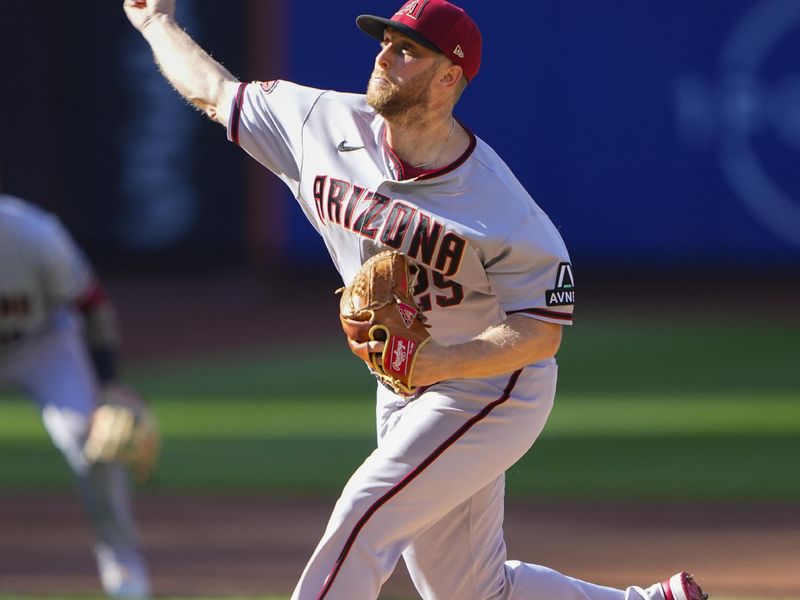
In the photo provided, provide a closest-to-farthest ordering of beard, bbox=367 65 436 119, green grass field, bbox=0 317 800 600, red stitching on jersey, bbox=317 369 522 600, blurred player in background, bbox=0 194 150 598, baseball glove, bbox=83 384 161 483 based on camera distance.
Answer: red stitching on jersey, bbox=317 369 522 600, beard, bbox=367 65 436 119, baseball glove, bbox=83 384 161 483, blurred player in background, bbox=0 194 150 598, green grass field, bbox=0 317 800 600

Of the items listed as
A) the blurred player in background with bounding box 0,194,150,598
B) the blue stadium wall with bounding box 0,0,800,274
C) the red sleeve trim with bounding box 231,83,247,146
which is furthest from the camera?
the blue stadium wall with bounding box 0,0,800,274

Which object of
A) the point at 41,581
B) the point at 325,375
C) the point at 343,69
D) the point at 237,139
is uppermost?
the point at 237,139

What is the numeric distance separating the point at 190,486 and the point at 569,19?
9730 mm

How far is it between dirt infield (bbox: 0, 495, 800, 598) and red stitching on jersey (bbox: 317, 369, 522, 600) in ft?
8.13

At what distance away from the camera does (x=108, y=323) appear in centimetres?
645

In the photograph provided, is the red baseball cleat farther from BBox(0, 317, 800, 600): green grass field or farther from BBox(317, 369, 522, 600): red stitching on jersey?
BBox(0, 317, 800, 600): green grass field

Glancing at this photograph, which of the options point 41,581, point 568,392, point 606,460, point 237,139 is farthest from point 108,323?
point 568,392

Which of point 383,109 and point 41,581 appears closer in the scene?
point 383,109

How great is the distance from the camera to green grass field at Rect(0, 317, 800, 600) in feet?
31.2

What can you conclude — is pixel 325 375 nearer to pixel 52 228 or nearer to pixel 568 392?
pixel 568 392

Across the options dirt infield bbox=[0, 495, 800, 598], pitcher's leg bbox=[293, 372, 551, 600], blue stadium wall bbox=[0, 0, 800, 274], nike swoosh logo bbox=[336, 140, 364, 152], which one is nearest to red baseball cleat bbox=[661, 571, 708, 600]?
pitcher's leg bbox=[293, 372, 551, 600]

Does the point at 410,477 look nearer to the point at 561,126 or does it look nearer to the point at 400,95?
the point at 400,95

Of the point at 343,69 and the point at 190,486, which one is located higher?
the point at 343,69

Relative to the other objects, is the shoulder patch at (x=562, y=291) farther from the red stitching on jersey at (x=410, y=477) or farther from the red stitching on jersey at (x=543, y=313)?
the red stitching on jersey at (x=410, y=477)
